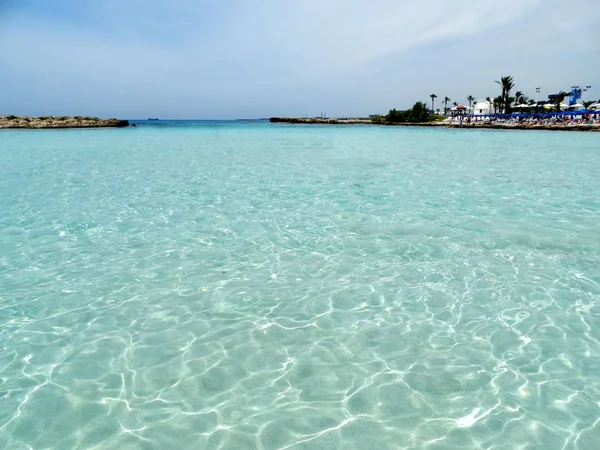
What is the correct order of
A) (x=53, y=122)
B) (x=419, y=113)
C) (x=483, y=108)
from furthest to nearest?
(x=419, y=113), (x=483, y=108), (x=53, y=122)

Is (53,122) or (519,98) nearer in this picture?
(53,122)

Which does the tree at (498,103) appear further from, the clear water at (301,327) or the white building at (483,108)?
the clear water at (301,327)

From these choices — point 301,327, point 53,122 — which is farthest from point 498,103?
point 301,327

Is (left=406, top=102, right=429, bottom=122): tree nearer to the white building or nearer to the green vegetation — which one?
the green vegetation

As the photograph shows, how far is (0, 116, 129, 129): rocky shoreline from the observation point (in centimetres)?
6303

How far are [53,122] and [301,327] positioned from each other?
80.1m

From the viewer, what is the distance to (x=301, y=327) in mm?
4395

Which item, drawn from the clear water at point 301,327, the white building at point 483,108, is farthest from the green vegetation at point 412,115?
the clear water at point 301,327

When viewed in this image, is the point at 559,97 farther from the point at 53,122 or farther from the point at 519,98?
the point at 53,122

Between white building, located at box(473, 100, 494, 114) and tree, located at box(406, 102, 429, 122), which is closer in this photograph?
white building, located at box(473, 100, 494, 114)

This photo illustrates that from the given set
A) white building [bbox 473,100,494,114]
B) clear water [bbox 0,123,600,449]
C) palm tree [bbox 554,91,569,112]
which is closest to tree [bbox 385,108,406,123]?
white building [bbox 473,100,494,114]

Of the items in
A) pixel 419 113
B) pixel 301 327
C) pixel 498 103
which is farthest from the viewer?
pixel 419 113

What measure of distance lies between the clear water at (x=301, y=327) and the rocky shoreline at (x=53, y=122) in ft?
221

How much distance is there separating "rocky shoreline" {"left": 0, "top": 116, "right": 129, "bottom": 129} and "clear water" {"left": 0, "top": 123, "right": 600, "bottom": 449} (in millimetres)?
67261
